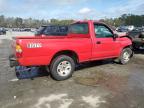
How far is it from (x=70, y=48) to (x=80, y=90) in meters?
1.59

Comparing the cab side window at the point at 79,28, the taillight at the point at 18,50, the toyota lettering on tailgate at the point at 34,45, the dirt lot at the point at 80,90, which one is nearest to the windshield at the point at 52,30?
the cab side window at the point at 79,28

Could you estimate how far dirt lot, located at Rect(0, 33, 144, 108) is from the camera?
503 cm

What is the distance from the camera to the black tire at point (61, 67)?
6.76 metres

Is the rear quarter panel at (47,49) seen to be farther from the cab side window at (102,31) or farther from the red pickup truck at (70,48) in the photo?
the cab side window at (102,31)

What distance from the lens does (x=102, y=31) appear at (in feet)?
27.0

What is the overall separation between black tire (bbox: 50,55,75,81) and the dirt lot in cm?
19

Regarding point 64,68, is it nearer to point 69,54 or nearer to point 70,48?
point 69,54

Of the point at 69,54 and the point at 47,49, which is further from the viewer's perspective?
the point at 69,54

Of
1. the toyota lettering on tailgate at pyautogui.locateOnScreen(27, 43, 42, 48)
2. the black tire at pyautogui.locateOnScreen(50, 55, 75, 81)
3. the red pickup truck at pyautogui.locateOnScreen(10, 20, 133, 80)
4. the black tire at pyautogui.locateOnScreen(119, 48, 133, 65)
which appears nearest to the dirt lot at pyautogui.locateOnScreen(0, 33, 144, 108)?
the black tire at pyautogui.locateOnScreen(50, 55, 75, 81)

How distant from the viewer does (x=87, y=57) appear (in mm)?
7590

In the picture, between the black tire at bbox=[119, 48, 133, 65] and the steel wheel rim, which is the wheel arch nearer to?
the steel wheel rim

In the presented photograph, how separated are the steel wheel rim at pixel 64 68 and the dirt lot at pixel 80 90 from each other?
282 millimetres

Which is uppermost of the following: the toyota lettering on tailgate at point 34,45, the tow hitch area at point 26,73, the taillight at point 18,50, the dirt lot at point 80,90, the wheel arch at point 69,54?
the toyota lettering on tailgate at point 34,45

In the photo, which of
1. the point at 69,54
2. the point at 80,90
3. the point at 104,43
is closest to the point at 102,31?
the point at 104,43
